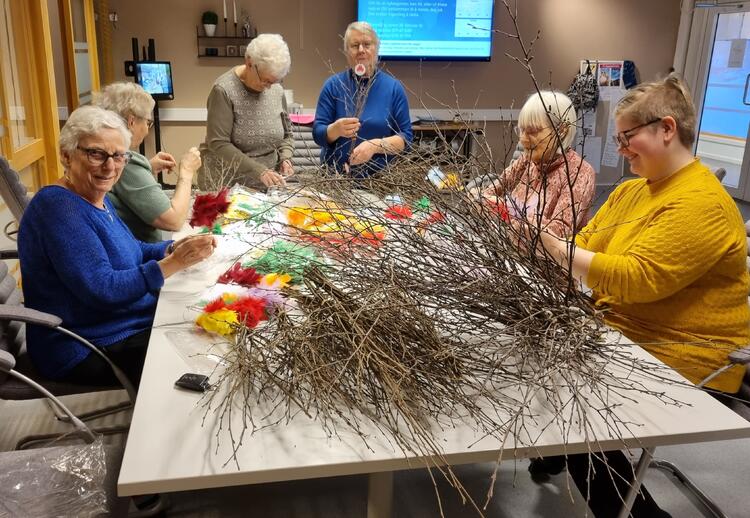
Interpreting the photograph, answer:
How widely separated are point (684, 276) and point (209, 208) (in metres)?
1.64

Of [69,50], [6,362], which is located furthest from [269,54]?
[69,50]

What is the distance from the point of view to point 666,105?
1.71m

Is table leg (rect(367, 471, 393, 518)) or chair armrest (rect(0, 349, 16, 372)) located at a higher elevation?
chair armrest (rect(0, 349, 16, 372))

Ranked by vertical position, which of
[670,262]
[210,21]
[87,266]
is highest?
[210,21]

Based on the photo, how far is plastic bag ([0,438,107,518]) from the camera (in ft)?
4.33

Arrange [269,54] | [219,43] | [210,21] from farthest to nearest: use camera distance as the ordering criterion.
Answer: [219,43] → [210,21] → [269,54]

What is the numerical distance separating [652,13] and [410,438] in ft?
24.1

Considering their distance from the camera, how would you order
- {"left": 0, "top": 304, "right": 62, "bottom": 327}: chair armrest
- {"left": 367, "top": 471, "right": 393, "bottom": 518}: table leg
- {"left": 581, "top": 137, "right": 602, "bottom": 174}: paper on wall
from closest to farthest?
{"left": 367, "top": 471, "right": 393, "bottom": 518}: table leg, {"left": 0, "top": 304, "right": 62, "bottom": 327}: chair armrest, {"left": 581, "top": 137, "right": 602, "bottom": 174}: paper on wall

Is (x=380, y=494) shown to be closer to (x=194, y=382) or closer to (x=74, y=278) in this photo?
(x=194, y=382)

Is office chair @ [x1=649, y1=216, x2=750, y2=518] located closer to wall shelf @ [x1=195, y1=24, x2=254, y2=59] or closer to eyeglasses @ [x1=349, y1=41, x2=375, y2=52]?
eyeglasses @ [x1=349, y1=41, x2=375, y2=52]

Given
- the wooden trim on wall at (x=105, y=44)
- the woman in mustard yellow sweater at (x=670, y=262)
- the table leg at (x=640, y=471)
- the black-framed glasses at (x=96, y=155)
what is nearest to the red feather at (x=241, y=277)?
the black-framed glasses at (x=96, y=155)

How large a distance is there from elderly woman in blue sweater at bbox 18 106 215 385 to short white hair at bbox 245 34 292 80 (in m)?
1.27

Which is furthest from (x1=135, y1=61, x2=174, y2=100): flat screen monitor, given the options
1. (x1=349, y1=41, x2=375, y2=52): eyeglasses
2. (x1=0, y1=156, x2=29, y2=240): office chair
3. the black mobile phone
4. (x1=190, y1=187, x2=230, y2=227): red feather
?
the black mobile phone

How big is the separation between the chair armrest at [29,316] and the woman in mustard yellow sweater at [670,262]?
1338 millimetres
